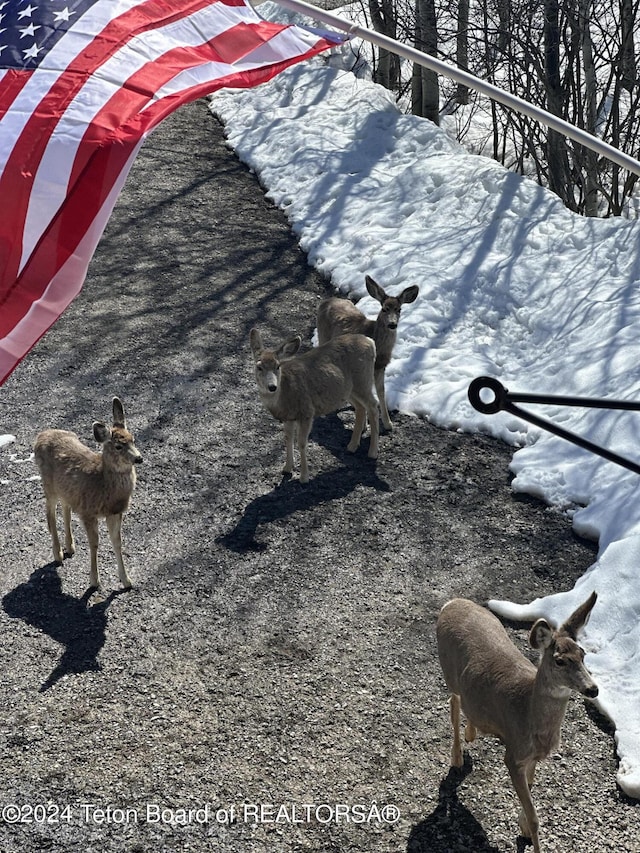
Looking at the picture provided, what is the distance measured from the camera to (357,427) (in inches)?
419

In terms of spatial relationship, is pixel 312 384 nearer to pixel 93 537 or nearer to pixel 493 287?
pixel 93 537

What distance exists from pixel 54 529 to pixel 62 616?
0.86 m

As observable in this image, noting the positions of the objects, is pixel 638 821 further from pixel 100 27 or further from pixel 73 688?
pixel 100 27

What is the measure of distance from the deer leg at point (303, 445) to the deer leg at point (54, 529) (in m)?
2.48

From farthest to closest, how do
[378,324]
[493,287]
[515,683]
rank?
1. [493,287]
2. [378,324]
3. [515,683]

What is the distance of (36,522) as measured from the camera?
31.0 ft

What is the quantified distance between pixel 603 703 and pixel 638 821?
3.29 ft

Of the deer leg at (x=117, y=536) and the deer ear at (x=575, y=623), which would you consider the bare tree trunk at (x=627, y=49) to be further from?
the deer ear at (x=575, y=623)

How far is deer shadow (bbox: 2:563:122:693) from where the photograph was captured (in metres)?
7.82

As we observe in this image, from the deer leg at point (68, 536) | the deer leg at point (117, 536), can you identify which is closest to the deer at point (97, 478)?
the deer leg at point (117, 536)

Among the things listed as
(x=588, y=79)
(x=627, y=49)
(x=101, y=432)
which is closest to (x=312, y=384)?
(x=101, y=432)

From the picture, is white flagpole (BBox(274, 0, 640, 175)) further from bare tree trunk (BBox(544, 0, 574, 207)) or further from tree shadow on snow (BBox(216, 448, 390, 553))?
bare tree trunk (BBox(544, 0, 574, 207))

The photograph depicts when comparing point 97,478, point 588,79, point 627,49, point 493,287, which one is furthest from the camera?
point 627,49

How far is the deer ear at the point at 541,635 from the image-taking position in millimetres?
5820
